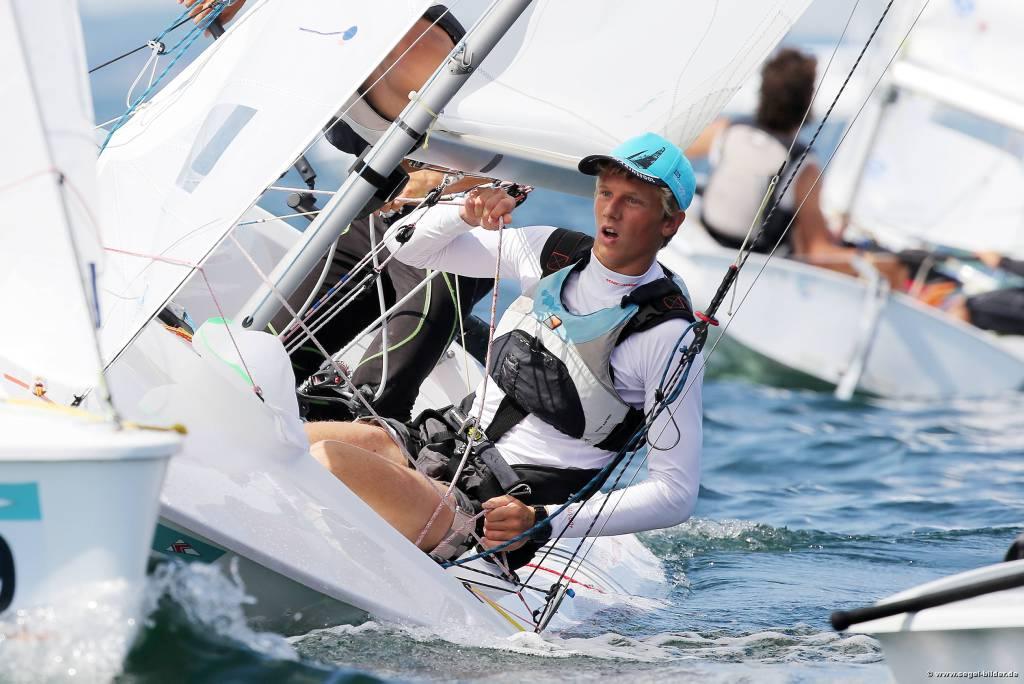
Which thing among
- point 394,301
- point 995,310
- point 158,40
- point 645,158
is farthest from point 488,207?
point 995,310

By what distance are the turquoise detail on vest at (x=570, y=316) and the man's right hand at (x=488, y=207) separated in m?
0.16

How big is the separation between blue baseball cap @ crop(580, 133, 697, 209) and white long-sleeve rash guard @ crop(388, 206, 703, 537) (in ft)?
0.67

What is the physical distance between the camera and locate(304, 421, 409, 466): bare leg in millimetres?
2631

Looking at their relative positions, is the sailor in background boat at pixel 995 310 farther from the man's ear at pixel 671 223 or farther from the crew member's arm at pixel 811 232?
the man's ear at pixel 671 223

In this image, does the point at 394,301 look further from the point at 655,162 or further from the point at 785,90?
the point at 785,90

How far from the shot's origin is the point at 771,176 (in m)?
6.72

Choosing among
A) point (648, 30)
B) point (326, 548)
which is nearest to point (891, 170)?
point (648, 30)

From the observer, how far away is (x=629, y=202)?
2539 millimetres

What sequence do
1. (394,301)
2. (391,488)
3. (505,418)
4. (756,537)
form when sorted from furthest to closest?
(756,537) < (394,301) < (505,418) < (391,488)

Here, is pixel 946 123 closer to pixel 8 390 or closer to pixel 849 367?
pixel 849 367

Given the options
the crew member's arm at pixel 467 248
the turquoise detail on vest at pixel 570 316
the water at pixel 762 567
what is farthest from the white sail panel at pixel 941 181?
the turquoise detail on vest at pixel 570 316

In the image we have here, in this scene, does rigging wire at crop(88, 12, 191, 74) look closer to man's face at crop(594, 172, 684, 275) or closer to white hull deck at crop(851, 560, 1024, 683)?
man's face at crop(594, 172, 684, 275)

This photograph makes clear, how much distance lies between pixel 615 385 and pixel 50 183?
3.98ft

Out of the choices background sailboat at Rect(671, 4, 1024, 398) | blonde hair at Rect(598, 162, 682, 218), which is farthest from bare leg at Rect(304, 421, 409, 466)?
background sailboat at Rect(671, 4, 1024, 398)
